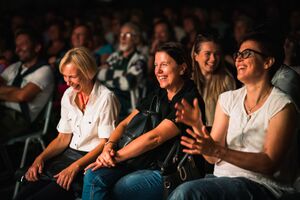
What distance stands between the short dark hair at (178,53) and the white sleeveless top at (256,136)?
1.27 feet

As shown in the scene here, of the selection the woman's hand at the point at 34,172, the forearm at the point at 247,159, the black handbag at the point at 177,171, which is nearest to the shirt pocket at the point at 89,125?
the woman's hand at the point at 34,172

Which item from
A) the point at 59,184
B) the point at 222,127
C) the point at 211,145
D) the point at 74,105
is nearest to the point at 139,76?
the point at 74,105

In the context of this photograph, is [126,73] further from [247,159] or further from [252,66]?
[247,159]

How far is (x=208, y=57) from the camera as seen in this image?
3166 mm

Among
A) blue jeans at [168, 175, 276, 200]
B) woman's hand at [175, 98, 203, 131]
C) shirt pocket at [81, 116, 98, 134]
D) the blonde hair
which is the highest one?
the blonde hair

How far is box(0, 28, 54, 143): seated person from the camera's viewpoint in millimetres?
3543

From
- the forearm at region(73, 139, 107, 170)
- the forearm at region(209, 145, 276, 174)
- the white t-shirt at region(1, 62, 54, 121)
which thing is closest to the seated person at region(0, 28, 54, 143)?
the white t-shirt at region(1, 62, 54, 121)

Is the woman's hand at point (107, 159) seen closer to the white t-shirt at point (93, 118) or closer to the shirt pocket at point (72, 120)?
the white t-shirt at point (93, 118)

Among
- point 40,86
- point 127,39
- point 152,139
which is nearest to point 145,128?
point 152,139

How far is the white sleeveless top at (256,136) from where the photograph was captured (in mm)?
2076

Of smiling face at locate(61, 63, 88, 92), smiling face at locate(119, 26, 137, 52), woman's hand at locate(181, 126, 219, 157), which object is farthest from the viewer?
smiling face at locate(119, 26, 137, 52)

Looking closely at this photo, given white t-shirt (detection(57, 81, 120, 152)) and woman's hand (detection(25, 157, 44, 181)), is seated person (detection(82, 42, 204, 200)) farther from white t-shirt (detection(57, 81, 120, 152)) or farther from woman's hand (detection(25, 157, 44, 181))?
woman's hand (detection(25, 157, 44, 181))

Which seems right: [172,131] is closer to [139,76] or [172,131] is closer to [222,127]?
[222,127]

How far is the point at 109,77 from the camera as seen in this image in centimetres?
417
